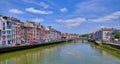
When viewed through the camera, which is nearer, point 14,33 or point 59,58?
point 59,58

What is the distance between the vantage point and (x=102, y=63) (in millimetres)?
29641

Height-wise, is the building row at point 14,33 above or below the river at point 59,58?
above

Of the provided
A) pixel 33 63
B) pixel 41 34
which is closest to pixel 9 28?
pixel 33 63

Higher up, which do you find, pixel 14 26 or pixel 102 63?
pixel 14 26

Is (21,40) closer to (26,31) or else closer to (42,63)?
(26,31)

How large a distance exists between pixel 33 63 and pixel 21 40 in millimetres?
49252

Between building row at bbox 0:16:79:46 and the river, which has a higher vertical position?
building row at bbox 0:16:79:46

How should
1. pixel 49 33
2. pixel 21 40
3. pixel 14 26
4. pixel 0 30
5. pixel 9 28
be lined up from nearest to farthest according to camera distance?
pixel 0 30
pixel 9 28
pixel 14 26
pixel 21 40
pixel 49 33

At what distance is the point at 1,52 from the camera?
135 ft

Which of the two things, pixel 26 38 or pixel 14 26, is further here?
pixel 26 38

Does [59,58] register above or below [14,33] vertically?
below

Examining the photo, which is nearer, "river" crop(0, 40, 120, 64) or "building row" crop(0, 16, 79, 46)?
"river" crop(0, 40, 120, 64)

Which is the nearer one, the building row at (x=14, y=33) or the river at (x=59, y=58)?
the river at (x=59, y=58)

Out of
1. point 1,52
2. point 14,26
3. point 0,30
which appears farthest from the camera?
point 14,26
